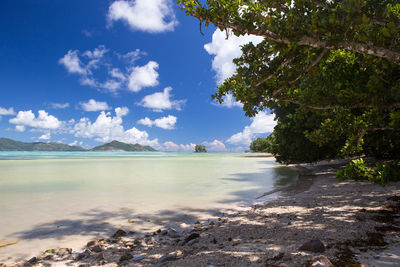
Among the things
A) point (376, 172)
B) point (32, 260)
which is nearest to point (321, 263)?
point (376, 172)

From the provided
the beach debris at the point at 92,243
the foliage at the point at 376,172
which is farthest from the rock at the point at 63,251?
the foliage at the point at 376,172

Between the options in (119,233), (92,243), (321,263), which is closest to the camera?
(321,263)

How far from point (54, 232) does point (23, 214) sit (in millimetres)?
2773

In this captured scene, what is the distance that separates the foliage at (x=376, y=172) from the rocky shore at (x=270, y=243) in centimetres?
89

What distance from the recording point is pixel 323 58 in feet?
14.8

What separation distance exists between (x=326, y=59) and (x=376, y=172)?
260 cm

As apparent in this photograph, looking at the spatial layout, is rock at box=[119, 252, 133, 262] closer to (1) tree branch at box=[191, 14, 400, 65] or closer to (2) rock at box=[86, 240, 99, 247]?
(2) rock at box=[86, 240, 99, 247]

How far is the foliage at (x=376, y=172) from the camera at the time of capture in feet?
14.6

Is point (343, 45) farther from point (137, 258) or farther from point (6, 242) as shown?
point (6, 242)

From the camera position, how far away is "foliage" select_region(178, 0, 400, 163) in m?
3.48

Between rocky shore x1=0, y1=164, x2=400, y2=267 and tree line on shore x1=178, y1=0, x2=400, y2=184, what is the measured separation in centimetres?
116

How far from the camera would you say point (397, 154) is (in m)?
14.9

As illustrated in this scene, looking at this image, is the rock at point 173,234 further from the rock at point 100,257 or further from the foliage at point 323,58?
the foliage at point 323,58

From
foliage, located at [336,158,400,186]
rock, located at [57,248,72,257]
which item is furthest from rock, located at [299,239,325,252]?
rock, located at [57,248,72,257]
